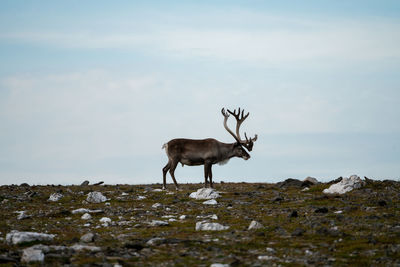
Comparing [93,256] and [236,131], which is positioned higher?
[236,131]

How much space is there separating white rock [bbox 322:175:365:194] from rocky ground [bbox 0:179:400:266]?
0.36 metres

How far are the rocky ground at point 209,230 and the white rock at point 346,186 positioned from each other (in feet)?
1.20

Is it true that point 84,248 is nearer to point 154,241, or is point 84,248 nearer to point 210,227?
point 154,241

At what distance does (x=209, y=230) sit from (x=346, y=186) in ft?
35.2

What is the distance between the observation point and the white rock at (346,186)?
23891mm

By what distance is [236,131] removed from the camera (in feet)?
102

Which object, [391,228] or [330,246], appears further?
[391,228]

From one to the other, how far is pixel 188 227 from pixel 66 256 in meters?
5.25

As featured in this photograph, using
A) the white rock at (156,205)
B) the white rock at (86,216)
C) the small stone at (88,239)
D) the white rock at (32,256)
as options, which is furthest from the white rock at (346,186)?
the white rock at (32,256)

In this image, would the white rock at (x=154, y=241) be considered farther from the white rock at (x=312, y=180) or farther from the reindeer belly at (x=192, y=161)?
the white rock at (x=312, y=180)

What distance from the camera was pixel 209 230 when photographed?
50.2 feet

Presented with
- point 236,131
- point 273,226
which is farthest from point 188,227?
point 236,131

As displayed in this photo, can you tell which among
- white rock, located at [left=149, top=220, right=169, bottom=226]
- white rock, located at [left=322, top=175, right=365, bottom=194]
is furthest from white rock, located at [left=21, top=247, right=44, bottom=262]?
white rock, located at [left=322, top=175, right=365, bottom=194]

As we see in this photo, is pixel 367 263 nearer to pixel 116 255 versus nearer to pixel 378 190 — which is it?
pixel 116 255
